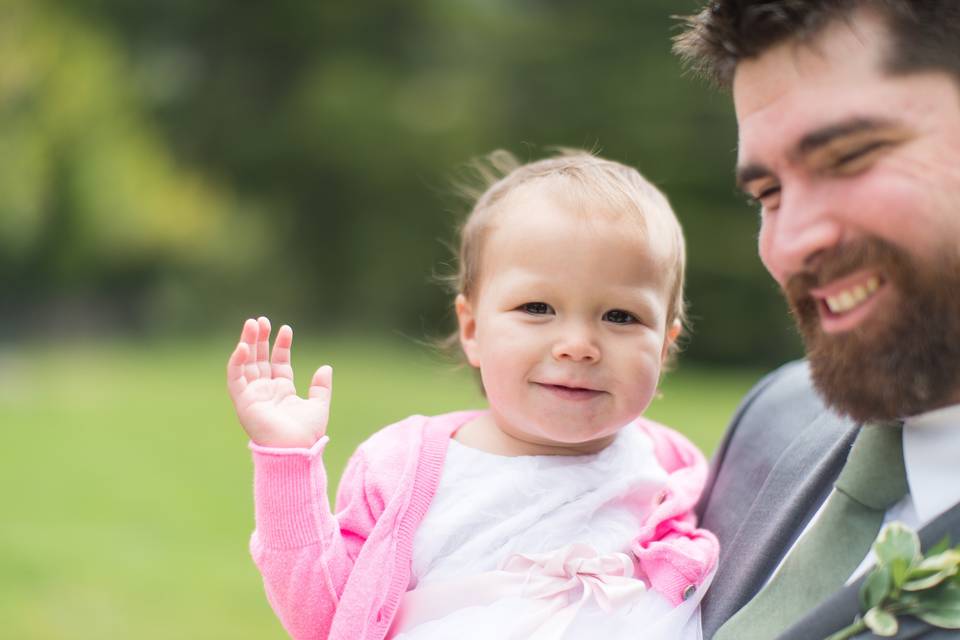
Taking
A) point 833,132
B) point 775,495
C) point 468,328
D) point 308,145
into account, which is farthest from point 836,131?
point 308,145

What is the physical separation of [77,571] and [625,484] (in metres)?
5.59

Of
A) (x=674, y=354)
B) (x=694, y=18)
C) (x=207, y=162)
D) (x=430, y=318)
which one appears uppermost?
(x=207, y=162)

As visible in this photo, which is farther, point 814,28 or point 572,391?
point 572,391

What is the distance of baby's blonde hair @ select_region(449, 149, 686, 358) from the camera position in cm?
245

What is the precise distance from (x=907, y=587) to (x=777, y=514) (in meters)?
0.48

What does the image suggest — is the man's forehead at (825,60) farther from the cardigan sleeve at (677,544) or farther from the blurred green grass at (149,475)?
the blurred green grass at (149,475)

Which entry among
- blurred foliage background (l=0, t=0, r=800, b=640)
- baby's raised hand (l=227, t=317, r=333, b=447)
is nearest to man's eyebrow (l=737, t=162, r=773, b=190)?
baby's raised hand (l=227, t=317, r=333, b=447)

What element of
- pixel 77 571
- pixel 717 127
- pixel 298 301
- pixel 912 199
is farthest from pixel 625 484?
pixel 298 301

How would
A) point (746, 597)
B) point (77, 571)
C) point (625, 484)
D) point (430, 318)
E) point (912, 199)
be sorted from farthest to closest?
point (430, 318) → point (77, 571) → point (625, 484) → point (746, 597) → point (912, 199)

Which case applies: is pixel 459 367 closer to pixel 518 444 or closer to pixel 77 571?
pixel 518 444

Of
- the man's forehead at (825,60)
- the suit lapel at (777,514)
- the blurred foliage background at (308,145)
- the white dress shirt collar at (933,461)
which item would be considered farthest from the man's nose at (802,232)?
the blurred foliage background at (308,145)

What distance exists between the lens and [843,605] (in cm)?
179

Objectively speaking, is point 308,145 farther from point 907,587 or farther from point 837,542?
point 907,587

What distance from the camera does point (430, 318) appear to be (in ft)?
79.1
